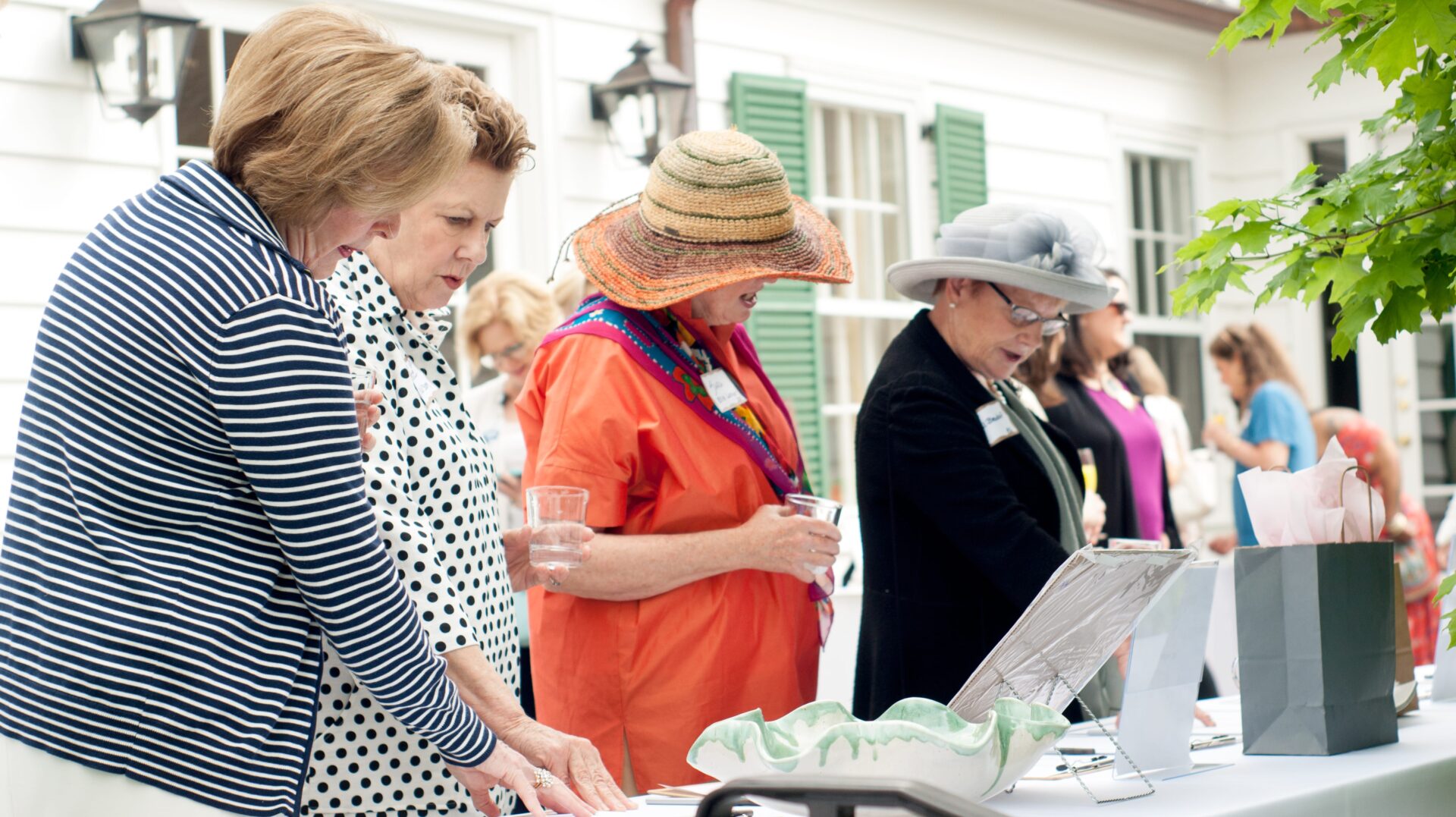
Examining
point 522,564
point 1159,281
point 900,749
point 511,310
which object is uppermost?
point 1159,281

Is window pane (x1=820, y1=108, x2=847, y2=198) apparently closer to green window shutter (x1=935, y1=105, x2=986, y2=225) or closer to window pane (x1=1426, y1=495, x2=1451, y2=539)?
green window shutter (x1=935, y1=105, x2=986, y2=225)

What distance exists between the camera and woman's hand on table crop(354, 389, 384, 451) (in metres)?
1.81

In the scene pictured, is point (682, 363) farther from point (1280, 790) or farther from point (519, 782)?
point (1280, 790)

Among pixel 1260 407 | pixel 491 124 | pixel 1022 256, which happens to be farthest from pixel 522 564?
pixel 1260 407

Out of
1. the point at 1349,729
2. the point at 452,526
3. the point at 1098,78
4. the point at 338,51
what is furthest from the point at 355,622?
the point at 1098,78

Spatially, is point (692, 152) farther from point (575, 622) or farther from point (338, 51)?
point (338, 51)

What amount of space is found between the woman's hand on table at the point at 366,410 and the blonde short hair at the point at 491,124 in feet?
1.13

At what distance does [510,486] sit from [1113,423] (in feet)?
5.70

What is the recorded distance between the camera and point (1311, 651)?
219cm

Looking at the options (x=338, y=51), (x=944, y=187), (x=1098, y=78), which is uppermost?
(x=1098, y=78)

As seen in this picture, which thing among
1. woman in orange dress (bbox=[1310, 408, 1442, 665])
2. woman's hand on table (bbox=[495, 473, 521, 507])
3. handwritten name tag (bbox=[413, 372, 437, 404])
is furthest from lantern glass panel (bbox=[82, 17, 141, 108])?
woman in orange dress (bbox=[1310, 408, 1442, 665])

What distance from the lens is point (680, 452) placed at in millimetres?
2510

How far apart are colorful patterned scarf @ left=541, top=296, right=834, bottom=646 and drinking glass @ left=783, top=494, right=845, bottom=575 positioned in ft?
0.51

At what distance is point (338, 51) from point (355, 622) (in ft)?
1.98
